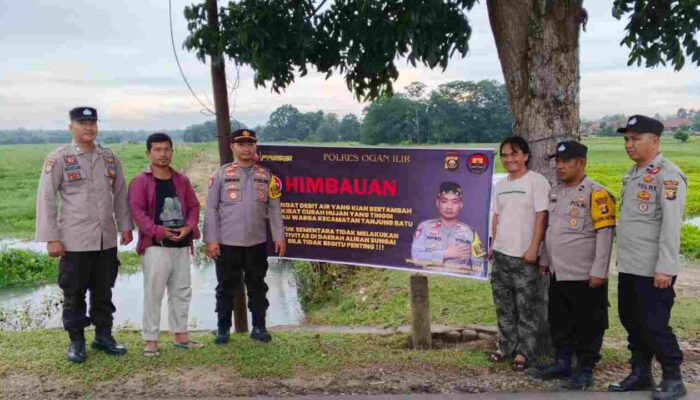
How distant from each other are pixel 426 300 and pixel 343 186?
1.15 m

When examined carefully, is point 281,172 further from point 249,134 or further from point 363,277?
point 363,277

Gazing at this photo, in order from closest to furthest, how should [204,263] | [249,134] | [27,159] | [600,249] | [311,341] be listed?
[600,249]
[249,134]
[311,341]
[204,263]
[27,159]

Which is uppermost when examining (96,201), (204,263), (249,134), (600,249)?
(249,134)

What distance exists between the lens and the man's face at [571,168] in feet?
13.0

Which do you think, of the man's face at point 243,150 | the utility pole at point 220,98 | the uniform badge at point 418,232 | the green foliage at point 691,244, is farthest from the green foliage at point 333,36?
the green foliage at point 691,244

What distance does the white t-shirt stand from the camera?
4137mm

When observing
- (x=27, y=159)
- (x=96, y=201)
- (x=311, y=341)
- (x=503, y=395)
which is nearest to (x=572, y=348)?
(x=503, y=395)

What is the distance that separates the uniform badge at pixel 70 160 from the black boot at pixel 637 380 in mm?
3860

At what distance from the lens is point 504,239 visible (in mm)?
4250

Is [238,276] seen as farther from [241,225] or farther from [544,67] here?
[544,67]

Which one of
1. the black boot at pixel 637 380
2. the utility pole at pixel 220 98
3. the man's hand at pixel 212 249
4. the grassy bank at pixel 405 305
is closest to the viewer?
the black boot at pixel 637 380

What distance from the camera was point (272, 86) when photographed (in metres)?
5.22

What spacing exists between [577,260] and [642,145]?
2.66ft

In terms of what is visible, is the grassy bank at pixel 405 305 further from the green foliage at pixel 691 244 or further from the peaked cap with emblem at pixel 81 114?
the green foliage at pixel 691 244
